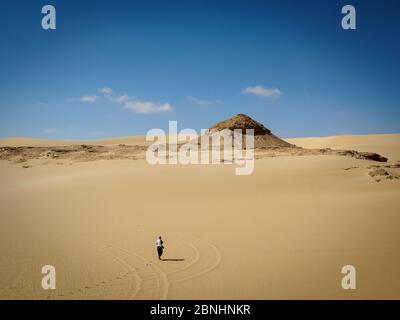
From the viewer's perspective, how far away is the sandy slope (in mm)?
8305

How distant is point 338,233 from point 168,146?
25199mm

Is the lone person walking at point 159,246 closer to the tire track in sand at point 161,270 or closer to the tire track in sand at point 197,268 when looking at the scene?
the tire track in sand at point 161,270

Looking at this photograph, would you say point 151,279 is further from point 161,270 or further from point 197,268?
point 197,268

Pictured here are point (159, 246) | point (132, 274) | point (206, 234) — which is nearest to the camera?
Answer: point (132, 274)

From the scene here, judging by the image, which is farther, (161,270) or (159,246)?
(159,246)

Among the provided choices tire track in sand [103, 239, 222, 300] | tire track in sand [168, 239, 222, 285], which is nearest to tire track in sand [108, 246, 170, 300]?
tire track in sand [103, 239, 222, 300]

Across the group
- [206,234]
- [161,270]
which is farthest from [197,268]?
[206,234]

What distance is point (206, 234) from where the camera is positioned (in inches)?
478

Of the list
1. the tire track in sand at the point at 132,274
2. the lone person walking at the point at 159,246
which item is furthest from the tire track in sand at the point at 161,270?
the lone person walking at the point at 159,246

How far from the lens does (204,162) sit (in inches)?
1019

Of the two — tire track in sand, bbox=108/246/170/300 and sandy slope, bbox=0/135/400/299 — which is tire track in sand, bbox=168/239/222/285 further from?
tire track in sand, bbox=108/246/170/300

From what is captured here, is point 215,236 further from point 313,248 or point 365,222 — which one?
point 365,222

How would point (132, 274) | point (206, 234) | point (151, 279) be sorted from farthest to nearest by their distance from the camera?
1. point (206, 234)
2. point (132, 274)
3. point (151, 279)

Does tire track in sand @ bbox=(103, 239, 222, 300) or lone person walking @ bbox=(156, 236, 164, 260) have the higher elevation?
lone person walking @ bbox=(156, 236, 164, 260)
